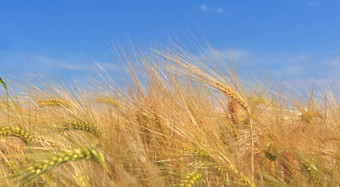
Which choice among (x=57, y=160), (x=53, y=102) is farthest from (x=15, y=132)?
(x=53, y=102)

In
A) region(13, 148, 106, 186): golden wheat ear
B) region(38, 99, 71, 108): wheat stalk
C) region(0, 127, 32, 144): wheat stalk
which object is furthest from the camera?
region(38, 99, 71, 108): wheat stalk

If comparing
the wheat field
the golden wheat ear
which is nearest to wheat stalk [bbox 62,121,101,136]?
the wheat field

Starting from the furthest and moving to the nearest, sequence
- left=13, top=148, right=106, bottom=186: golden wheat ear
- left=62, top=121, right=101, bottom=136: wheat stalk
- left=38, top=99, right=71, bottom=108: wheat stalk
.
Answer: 1. left=38, top=99, right=71, bottom=108: wheat stalk
2. left=62, top=121, right=101, bottom=136: wheat stalk
3. left=13, top=148, right=106, bottom=186: golden wheat ear

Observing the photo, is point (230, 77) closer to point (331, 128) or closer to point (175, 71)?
point (175, 71)

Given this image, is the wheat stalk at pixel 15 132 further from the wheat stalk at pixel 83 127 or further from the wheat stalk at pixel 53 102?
the wheat stalk at pixel 53 102

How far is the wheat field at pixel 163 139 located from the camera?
54.3 inches

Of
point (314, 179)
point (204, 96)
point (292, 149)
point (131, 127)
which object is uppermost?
point (204, 96)

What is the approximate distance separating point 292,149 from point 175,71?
2.37ft

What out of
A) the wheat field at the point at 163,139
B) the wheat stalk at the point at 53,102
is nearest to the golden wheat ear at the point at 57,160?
the wheat field at the point at 163,139

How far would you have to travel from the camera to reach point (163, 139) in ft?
5.46

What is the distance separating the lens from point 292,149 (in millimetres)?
1833

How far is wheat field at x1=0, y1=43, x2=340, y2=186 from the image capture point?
4.53 feet

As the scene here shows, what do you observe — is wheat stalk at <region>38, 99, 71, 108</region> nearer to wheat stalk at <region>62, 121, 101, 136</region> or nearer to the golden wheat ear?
wheat stalk at <region>62, 121, 101, 136</region>

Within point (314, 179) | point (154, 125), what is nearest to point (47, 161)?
point (154, 125)
